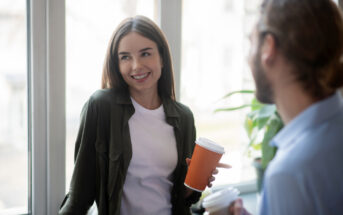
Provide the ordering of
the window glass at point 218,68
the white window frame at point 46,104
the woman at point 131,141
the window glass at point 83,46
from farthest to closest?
the window glass at point 218,68 → the window glass at point 83,46 → the white window frame at point 46,104 → the woman at point 131,141

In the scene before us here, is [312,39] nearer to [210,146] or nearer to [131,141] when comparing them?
[210,146]

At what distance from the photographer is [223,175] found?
2039 millimetres

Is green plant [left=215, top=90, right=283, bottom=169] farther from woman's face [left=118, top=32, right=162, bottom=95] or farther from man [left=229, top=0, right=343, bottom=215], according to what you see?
man [left=229, top=0, right=343, bottom=215]

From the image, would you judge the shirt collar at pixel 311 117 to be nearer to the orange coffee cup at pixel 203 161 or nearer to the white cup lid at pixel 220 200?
the white cup lid at pixel 220 200

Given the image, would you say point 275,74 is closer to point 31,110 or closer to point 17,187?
point 31,110

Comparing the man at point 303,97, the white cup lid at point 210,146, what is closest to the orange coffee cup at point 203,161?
the white cup lid at point 210,146

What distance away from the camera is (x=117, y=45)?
1.31 meters

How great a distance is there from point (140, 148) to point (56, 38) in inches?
23.8

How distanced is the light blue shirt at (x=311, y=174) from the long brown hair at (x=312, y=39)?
81mm

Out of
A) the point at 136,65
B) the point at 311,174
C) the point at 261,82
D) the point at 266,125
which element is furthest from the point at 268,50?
the point at 266,125

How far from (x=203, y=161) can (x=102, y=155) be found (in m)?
0.38

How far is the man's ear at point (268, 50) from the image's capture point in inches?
29.5

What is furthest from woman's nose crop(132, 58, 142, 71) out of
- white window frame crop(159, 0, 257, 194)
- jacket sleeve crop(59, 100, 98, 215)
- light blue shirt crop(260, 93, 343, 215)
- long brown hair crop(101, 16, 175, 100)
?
light blue shirt crop(260, 93, 343, 215)

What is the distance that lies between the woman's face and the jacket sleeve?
19 cm
